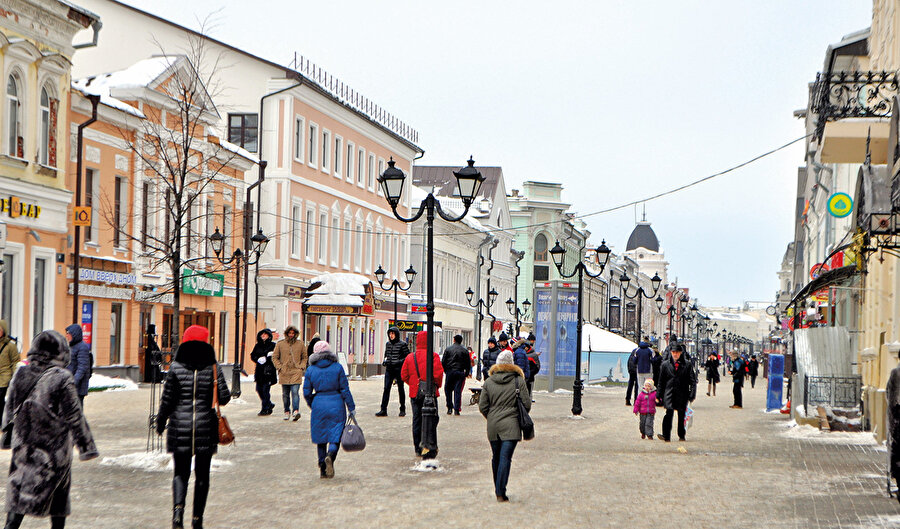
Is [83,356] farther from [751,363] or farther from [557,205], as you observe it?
[557,205]

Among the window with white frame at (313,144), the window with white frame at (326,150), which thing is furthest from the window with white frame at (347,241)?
the window with white frame at (313,144)

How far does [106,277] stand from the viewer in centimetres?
3269

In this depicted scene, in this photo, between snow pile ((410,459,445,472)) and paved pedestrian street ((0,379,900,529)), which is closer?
paved pedestrian street ((0,379,900,529))

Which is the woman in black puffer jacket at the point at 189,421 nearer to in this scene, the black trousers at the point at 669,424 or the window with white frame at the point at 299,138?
the black trousers at the point at 669,424

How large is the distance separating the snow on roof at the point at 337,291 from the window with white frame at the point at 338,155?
6199mm

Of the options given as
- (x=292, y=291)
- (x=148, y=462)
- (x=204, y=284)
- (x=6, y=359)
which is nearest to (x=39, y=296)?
(x=204, y=284)

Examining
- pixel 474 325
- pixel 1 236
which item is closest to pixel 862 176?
pixel 1 236

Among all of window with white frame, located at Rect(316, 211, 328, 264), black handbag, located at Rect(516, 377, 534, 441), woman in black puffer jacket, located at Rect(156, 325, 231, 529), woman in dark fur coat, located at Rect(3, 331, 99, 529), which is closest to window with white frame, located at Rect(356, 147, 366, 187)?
window with white frame, located at Rect(316, 211, 328, 264)

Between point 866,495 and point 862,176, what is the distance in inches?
204

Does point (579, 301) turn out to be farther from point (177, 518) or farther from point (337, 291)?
point (337, 291)

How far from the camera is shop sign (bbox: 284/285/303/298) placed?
47406 mm

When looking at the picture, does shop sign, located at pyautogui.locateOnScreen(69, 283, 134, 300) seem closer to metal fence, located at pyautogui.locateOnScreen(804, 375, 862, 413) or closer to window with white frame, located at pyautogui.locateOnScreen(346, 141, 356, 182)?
metal fence, located at pyautogui.locateOnScreen(804, 375, 862, 413)

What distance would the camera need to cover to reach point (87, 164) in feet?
106

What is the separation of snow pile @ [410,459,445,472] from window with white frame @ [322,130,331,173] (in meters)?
37.5
